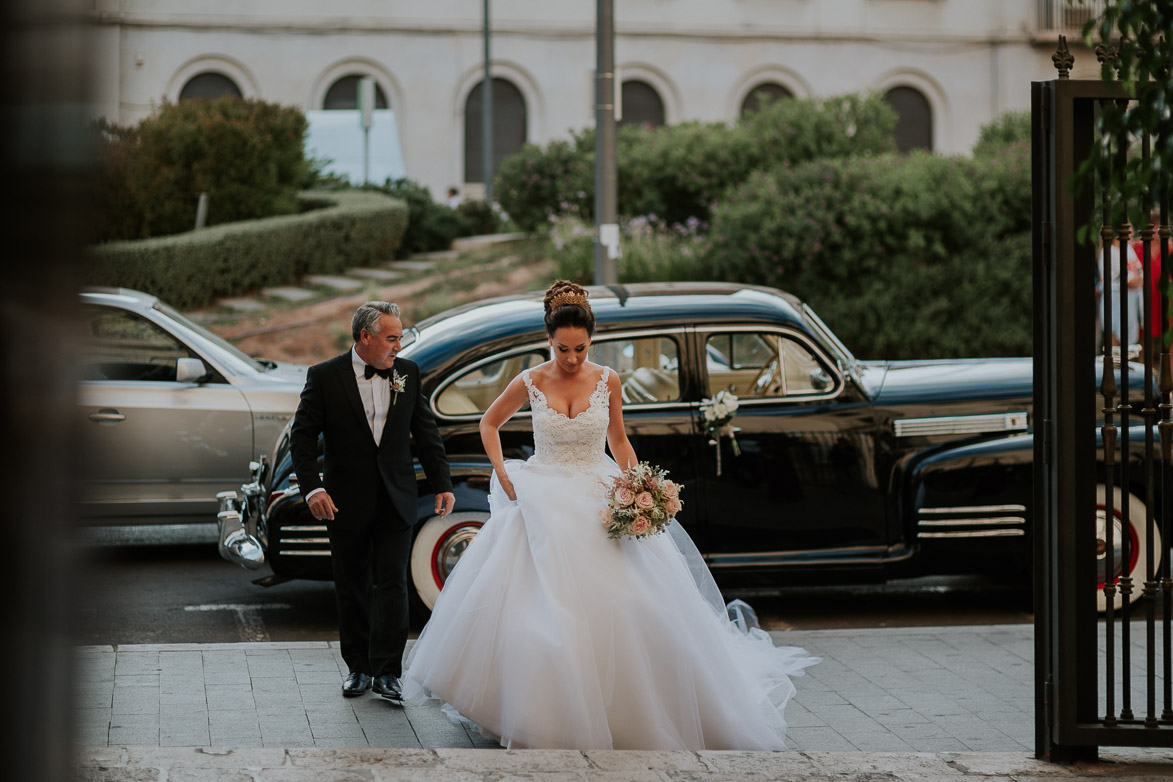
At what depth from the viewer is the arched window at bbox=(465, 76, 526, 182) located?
35.8 meters

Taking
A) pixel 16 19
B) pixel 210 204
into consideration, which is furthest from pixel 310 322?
pixel 16 19

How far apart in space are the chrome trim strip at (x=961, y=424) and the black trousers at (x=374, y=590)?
3208 mm

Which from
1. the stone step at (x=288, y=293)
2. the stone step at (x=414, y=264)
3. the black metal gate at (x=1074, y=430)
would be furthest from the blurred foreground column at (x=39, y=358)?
the stone step at (x=414, y=264)

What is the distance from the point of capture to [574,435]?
5996mm

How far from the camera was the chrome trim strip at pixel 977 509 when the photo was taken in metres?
7.80

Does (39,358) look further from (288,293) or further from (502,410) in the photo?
(288,293)

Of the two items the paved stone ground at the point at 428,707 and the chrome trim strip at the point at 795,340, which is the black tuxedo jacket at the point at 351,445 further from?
the chrome trim strip at the point at 795,340

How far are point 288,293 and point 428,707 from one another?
1610 centimetres

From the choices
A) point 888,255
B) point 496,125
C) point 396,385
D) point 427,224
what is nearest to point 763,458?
point 396,385

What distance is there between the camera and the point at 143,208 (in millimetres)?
21719

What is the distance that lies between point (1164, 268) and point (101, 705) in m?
4.61

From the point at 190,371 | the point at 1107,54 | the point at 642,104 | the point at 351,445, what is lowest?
the point at 351,445

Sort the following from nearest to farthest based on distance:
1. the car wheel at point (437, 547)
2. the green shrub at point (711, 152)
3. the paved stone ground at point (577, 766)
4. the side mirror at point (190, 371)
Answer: the paved stone ground at point (577, 766) < the car wheel at point (437, 547) < the side mirror at point (190, 371) < the green shrub at point (711, 152)

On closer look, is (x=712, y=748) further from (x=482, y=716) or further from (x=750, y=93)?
(x=750, y=93)
